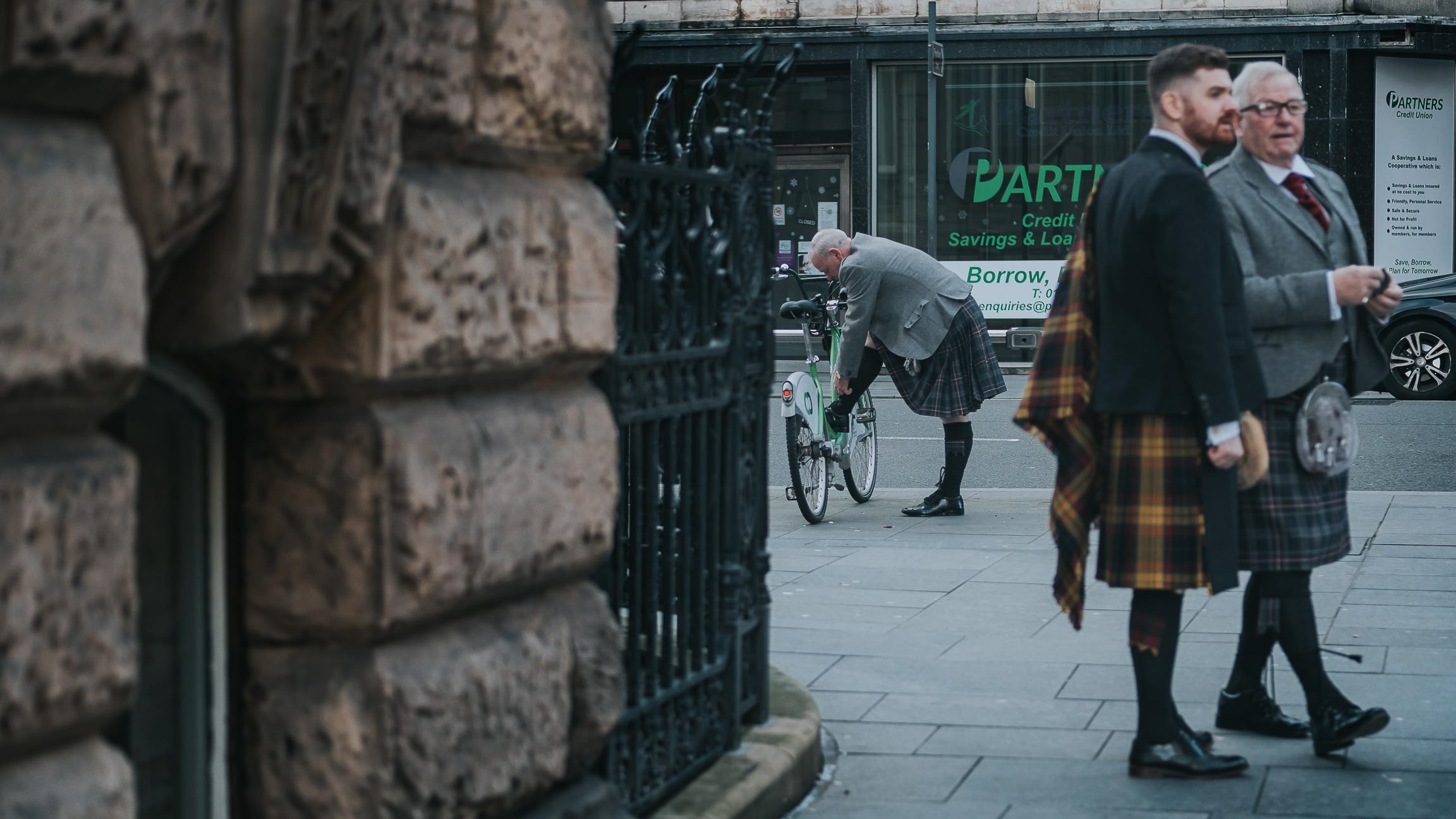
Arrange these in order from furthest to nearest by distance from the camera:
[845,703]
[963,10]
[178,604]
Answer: [963,10], [845,703], [178,604]

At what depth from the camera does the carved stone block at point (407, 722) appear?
8.25 feet

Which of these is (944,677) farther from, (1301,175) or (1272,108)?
(1272,108)

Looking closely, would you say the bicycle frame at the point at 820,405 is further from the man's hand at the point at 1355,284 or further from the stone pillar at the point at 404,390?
the stone pillar at the point at 404,390

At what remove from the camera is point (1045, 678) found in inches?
230

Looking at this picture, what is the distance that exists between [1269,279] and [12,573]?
3.72m

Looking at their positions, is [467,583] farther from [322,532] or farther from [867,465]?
[867,465]

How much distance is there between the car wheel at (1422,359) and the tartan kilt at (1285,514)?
1235 cm

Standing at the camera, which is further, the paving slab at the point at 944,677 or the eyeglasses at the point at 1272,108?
the paving slab at the point at 944,677

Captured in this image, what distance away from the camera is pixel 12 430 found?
188 centimetres

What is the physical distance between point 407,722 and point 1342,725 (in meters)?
3.06

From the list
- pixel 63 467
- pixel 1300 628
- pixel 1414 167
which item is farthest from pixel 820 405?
pixel 1414 167

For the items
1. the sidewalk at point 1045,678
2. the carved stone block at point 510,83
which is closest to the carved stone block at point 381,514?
the carved stone block at point 510,83

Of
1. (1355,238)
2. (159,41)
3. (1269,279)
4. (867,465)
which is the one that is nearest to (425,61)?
(159,41)

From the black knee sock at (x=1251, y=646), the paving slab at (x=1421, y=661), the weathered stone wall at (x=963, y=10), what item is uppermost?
the weathered stone wall at (x=963, y=10)
